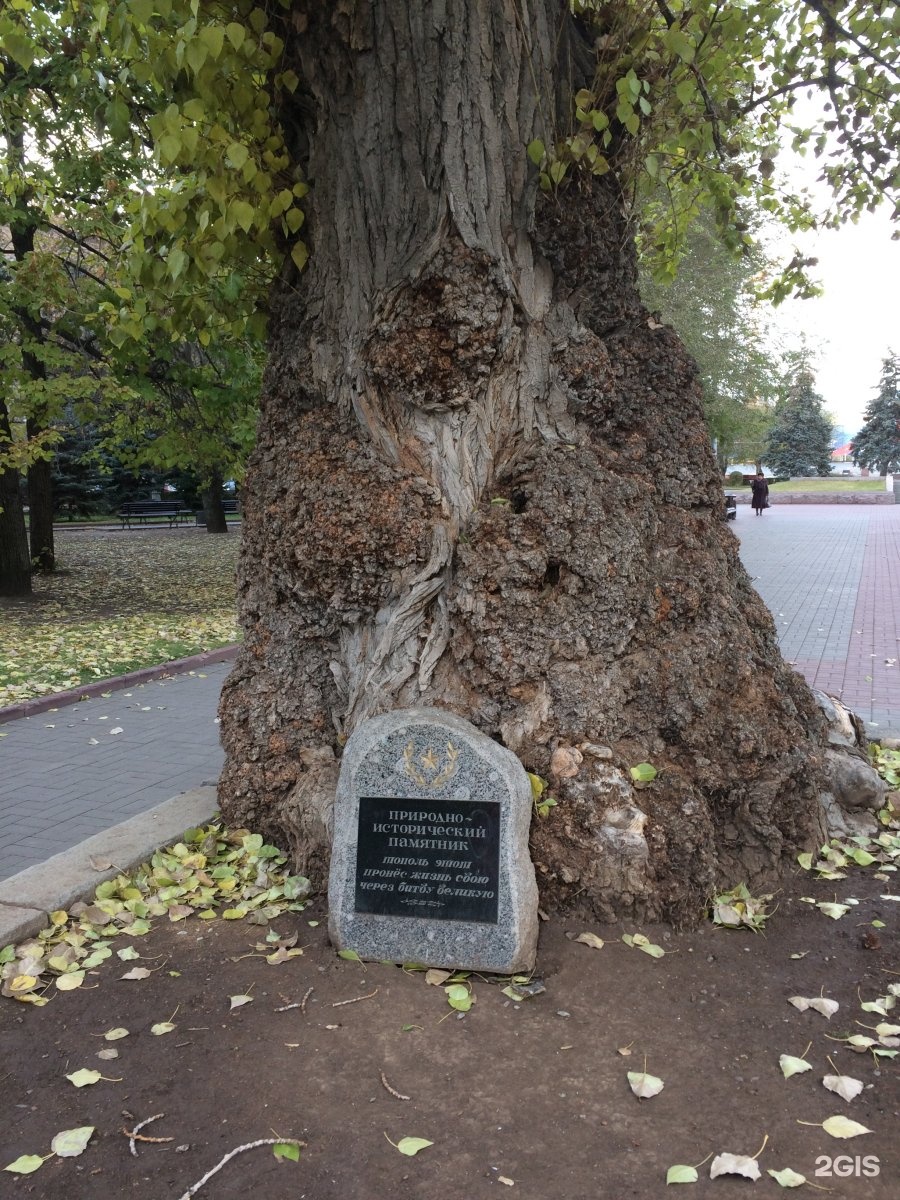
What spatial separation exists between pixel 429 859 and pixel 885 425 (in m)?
66.5

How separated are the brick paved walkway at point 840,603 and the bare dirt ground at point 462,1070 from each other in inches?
159

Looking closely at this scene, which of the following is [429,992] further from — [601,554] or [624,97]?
[624,97]

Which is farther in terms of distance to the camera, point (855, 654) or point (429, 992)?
point (855, 654)

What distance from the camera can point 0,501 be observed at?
1390 cm

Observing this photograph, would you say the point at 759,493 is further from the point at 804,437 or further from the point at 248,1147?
the point at 248,1147

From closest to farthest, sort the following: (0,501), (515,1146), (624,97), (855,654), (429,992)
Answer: (515,1146)
(429,992)
(624,97)
(855,654)
(0,501)

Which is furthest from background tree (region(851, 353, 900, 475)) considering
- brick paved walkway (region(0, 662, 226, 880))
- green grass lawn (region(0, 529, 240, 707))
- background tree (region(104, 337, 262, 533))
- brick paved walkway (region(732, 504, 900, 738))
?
brick paved walkway (region(0, 662, 226, 880))

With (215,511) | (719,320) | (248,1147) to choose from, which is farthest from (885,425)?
(248,1147)

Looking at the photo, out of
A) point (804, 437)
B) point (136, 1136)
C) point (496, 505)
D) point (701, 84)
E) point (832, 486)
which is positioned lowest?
point (136, 1136)

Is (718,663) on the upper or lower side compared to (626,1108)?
upper

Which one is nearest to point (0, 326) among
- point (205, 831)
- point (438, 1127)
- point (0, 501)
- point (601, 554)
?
point (0, 501)

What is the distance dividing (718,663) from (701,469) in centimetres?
94

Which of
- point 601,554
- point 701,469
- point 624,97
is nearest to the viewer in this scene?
point 624,97

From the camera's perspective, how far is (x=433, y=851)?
3516 millimetres
